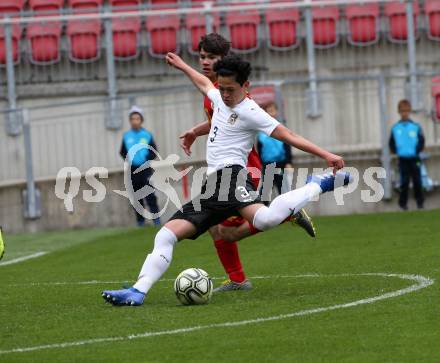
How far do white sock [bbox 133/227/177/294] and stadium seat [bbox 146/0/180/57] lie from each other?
503 inches

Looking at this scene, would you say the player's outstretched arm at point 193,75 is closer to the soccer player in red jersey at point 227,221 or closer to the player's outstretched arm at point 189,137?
the soccer player in red jersey at point 227,221

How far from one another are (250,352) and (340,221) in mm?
10743

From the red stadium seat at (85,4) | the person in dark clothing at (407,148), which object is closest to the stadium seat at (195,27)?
the red stadium seat at (85,4)

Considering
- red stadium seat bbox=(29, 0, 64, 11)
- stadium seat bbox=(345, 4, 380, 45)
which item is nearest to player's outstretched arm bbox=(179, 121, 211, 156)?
stadium seat bbox=(345, 4, 380, 45)

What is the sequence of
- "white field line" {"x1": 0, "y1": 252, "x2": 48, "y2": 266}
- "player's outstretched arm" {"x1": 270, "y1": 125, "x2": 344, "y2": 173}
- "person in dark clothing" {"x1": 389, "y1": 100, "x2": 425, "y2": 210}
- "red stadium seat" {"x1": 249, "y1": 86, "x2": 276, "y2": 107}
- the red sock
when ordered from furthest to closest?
1. "red stadium seat" {"x1": 249, "y1": 86, "x2": 276, "y2": 107}
2. "person in dark clothing" {"x1": 389, "y1": 100, "x2": 425, "y2": 210}
3. "white field line" {"x1": 0, "y1": 252, "x2": 48, "y2": 266}
4. the red sock
5. "player's outstretched arm" {"x1": 270, "y1": 125, "x2": 344, "y2": 173}

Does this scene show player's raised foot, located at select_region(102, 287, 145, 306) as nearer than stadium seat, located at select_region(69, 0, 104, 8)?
Yes

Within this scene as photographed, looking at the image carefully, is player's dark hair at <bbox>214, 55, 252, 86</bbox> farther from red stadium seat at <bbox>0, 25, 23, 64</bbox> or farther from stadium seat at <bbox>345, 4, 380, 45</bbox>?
red stadium seat at <bbox>0, 25, 23, 64</bbox>

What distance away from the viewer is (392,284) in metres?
9.63

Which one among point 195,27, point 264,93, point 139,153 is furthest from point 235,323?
point 195,27

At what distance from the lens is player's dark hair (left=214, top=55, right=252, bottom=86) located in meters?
8.90

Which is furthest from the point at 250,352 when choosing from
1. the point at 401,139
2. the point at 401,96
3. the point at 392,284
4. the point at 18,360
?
the point at 401,96

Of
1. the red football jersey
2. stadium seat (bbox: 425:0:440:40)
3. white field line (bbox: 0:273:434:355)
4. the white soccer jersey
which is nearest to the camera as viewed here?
white field line (bbox: 0:273:434:355)

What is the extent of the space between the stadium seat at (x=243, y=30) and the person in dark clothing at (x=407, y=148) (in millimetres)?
3554

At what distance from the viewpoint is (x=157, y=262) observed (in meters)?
8.94
